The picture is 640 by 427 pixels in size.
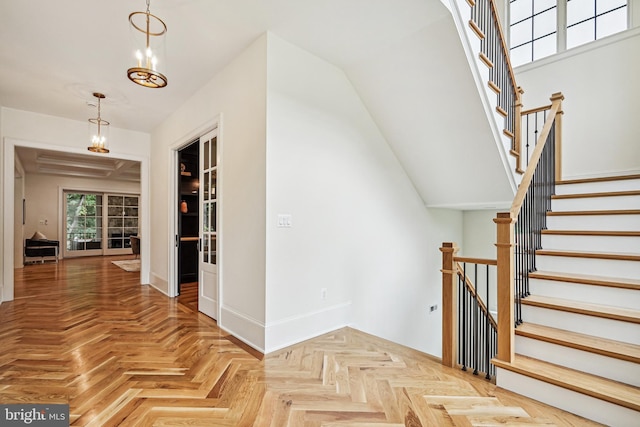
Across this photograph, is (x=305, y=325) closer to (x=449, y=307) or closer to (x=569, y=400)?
(x=449, y=307)

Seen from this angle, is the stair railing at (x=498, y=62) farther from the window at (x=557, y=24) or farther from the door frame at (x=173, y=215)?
the door frame at (x=173, y=215)

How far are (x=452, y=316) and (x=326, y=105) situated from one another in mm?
2367

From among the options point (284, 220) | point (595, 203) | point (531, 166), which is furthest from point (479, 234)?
point (284, 220)

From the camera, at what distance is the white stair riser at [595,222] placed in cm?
271

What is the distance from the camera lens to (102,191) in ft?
33.2

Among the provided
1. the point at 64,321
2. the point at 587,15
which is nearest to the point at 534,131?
the point at 587,15

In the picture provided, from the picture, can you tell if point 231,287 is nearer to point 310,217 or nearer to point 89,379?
point 310,217

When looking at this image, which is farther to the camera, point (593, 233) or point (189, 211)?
point (189, 211)

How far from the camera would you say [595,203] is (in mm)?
3070

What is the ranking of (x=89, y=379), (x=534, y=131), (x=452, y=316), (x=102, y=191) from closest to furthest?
1. (x=89, y=379)
2. (x=452, y=316)
3. (x=534, y=131)
4. (x=102, y=191)

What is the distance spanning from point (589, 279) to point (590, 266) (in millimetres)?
264

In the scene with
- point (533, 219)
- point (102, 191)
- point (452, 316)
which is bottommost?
point (452, 316)

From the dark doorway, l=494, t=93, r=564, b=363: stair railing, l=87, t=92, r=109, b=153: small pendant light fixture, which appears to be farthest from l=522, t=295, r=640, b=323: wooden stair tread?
l=87, t=92, r=109, b=153: small pendant light fixture

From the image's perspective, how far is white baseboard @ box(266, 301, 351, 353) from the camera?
9.05 feet
